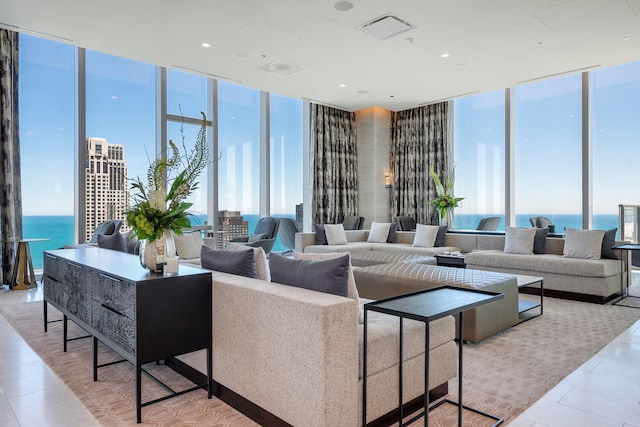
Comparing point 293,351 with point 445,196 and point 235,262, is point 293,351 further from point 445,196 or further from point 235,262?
point 445,196

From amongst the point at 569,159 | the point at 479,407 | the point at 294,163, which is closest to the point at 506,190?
the point at 569,159

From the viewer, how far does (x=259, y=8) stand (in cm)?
453

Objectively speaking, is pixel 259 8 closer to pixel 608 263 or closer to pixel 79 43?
pixel 79 43

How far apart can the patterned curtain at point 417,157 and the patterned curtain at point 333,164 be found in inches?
37.8

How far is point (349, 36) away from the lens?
208 inches

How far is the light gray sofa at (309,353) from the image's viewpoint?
1.78 metres

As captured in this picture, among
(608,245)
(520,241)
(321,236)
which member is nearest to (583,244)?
(608,245)

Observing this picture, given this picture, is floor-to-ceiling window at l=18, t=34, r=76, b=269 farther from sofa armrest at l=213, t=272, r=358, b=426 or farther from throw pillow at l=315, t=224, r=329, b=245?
sofa armrest at l=213, t=272, r=358, b=426

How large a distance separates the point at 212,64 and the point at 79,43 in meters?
1.75

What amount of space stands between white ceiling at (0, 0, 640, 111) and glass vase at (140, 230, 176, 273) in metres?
3.02

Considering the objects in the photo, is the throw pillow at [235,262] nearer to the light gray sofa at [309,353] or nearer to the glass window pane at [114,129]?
the light gray sofa at [309,353]

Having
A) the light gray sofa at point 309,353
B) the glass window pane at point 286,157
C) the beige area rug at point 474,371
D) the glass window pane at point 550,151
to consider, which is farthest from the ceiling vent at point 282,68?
the light gray sofa at point 309,353

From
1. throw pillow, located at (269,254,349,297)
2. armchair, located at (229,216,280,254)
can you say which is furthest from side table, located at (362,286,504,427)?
armchair, located at (229,216,280,254)

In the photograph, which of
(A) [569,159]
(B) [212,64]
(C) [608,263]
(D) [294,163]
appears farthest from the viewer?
(D) [294,163]
